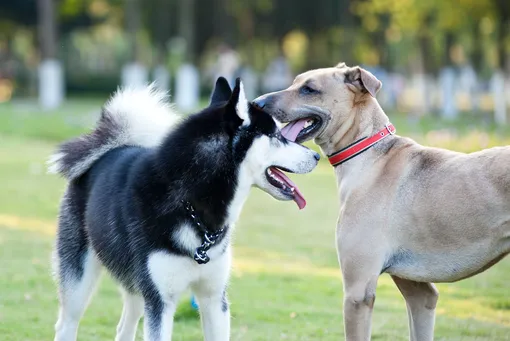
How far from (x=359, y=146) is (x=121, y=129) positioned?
1.76 meters

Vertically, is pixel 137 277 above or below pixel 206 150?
below

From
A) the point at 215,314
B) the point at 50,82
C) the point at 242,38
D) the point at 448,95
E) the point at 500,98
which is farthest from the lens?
the point at 242,38

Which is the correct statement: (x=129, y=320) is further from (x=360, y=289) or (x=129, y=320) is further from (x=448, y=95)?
(x=448, y=95)

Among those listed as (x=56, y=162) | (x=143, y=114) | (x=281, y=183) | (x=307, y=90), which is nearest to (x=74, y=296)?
(x=56, y=162)

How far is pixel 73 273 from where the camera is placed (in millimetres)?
6012

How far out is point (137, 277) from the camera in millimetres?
5465

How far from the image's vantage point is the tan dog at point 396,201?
17.4ft

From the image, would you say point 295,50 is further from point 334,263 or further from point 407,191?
point 407,191

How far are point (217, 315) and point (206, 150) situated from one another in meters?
1.09

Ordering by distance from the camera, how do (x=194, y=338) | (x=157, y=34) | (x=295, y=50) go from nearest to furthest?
(x=194, y=338), (x=157, y=34), (x=295, y=50)

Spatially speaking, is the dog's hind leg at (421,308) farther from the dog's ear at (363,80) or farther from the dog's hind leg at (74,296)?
the dog's hind leg at (74,296)

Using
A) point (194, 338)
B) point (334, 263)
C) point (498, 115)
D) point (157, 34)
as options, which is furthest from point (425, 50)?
point (194, 338)

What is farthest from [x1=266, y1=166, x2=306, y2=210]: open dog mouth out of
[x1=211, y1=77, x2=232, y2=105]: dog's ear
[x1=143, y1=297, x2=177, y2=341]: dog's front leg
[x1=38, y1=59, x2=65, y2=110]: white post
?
[x1=38, y1=59, x2=65, y2=110]: white post

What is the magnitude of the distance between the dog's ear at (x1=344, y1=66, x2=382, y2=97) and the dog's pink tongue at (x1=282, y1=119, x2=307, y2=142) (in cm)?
41
